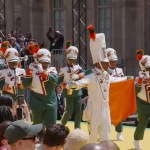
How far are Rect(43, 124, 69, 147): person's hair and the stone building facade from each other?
1663 cm

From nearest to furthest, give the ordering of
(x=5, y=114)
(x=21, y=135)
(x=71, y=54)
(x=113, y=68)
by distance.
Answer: (x=21, y=135)
(x=5, y=114)
(x=113, y=68)
(x=71, y=54)

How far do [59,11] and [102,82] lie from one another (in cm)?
1687

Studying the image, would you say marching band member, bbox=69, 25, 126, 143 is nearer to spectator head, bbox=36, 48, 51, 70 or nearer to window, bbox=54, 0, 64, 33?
spectator head, bbox=36, 48, 51, 70

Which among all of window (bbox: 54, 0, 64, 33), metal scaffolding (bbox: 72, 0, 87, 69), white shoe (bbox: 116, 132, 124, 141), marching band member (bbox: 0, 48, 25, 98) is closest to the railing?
metal scaffolding (bbox: 72, 0, 87, 69)

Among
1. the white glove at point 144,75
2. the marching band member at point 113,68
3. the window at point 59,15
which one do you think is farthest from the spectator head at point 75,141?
the window at point 59,15

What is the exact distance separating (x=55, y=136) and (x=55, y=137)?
0.02 metres

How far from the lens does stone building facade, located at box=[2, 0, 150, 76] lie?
950 inches

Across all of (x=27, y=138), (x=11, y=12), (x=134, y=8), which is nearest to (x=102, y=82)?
(x=27, y=138)

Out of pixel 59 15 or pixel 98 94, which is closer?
pixel 98 94

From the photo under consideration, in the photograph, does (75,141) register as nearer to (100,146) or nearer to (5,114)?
(100,146)

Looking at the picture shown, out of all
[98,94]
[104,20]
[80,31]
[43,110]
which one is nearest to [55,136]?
[98,94]

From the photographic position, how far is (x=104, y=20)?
25.8m

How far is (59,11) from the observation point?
2791 cm

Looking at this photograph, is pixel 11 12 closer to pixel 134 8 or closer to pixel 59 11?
pixel 59 11
